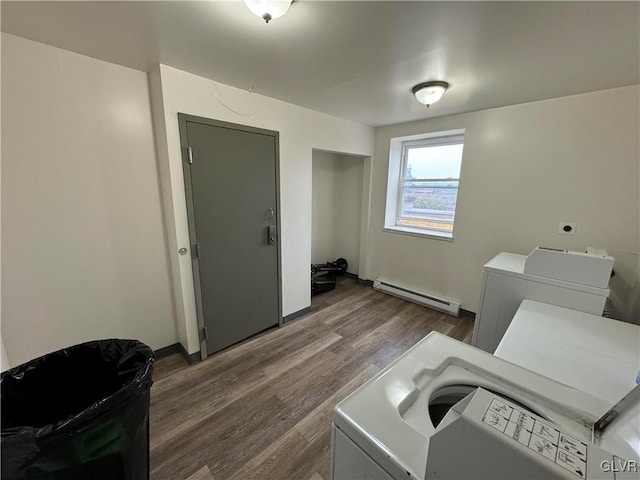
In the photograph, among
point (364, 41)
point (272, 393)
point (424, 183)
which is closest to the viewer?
point (364, 41)

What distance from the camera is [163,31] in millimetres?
1355

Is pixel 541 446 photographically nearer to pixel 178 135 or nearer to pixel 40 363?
pixel 40 363

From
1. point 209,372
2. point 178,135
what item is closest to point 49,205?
point 178,135

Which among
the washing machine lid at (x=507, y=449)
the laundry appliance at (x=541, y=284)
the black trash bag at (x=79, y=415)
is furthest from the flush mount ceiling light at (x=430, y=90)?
the black trash bag at (x=79, y=415)

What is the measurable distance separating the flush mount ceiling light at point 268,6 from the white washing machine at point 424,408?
5.00 feet

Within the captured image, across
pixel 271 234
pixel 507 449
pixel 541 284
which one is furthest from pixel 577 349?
pixel 271 234

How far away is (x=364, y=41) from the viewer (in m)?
1.40

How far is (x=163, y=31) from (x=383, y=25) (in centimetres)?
115

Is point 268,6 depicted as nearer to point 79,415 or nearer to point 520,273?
point 79,415

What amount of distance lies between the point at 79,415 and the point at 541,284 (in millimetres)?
2519

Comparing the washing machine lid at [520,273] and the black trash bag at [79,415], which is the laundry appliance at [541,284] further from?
the black trash bag at [79,415]

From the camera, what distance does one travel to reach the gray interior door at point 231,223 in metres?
1.98

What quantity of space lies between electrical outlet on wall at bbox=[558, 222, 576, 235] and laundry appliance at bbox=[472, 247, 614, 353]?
1.26 feet

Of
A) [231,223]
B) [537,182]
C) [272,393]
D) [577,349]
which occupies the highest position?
[537,182]
